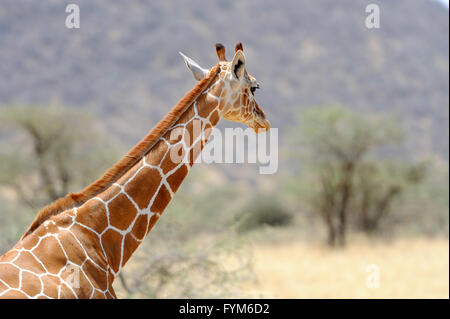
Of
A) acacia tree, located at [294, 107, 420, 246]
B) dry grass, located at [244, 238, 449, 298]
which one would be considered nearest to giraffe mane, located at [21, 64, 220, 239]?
dry grass, located at [244, 238, 449, 298]

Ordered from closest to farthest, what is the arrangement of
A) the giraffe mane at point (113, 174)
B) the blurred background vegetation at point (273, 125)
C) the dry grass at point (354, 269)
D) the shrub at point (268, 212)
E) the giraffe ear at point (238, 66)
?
the giraffe mane at point (113, 174), the giraffe ear at point (238, 66), the blurred background vegetation at point (273, 125), the dry grass at point (354, 269), the shrub at point (268, 212)

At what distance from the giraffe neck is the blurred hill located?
1367 inches

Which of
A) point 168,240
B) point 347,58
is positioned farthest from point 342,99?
point 168,240

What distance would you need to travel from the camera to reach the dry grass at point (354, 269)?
12.2m

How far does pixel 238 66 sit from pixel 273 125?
1441 inches

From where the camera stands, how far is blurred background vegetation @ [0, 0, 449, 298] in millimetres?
11581

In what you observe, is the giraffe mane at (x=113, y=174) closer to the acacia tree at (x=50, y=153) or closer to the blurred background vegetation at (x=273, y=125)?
the blurred background vegetation at (x=273, y=125)

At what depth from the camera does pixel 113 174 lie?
378 cm

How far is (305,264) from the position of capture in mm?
16734

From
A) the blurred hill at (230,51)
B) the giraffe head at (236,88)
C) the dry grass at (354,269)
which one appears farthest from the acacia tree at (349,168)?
the blurred hill at (230,51)

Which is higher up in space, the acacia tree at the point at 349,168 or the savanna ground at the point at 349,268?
the acacia tree at the point at 349,168

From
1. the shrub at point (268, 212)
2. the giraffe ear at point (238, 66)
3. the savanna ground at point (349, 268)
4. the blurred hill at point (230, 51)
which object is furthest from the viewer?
the blurred hill at point (230, 51)

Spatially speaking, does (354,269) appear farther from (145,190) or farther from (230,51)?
(230,51)

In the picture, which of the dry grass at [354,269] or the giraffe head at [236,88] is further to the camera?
the dry grass at [354,269]
